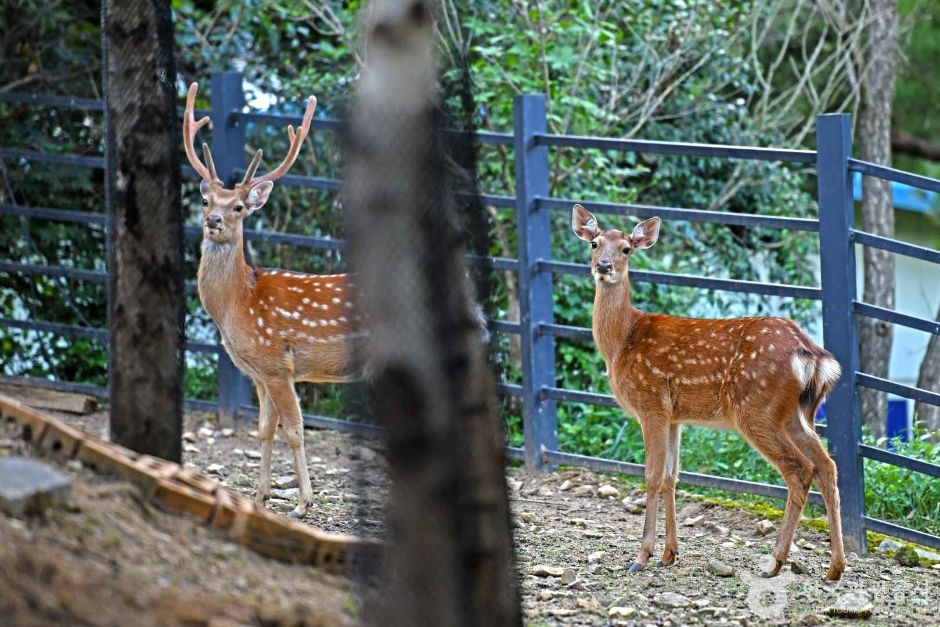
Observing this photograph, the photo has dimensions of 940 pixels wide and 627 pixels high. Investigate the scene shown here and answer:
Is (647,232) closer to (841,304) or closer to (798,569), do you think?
(841,304)

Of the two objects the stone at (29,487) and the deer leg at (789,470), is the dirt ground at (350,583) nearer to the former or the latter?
the stone at (29,487)

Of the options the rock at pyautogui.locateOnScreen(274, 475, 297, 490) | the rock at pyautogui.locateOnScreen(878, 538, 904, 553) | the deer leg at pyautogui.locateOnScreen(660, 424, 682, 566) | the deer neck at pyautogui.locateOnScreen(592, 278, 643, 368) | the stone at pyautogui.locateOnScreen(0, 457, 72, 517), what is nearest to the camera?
the stone at pyautogui.locateOnScreen(0, 457, 72, 517)

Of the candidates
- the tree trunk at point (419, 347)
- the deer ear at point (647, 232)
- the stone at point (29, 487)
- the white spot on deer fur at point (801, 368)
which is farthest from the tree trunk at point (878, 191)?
the stone at point (29, 487)

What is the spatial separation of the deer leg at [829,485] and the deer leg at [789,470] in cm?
4

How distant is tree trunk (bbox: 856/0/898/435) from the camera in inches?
406

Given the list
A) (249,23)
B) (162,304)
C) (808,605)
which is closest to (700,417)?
(808,605)

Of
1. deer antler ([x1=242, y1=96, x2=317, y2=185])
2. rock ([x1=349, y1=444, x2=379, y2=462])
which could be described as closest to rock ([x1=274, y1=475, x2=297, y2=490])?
deer antler ([x1=242, y1=96, x2=317, y2=185])

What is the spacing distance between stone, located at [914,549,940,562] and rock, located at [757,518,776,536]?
65 cm

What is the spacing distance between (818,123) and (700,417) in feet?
4.62

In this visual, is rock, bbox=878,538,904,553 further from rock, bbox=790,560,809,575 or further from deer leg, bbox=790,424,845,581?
rock, bbox=790,560,809,575

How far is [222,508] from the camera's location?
3908mm

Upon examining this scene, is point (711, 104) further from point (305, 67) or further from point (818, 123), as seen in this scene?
point (818, 123)

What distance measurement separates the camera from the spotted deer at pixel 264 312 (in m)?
6.59

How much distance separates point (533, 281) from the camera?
735 cm
